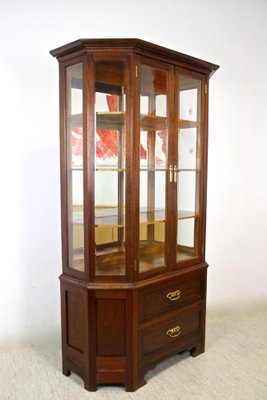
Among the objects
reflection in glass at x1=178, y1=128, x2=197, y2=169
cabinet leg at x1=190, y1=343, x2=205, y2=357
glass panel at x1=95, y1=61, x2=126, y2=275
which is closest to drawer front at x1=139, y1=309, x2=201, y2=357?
cabinet leg at x1=190, y1=343, x2=205, y2=357

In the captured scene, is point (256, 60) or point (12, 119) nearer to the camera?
point (12, 119)

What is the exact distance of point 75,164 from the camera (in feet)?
7.58

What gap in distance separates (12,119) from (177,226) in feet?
4.38

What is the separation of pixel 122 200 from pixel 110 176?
0.16 meters

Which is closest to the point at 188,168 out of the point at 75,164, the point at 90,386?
the point at 75,164

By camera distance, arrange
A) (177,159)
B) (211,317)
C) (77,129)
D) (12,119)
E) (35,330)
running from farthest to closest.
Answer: (211,317) < (35,330) < (12,119) < (177,159) < (77,129)

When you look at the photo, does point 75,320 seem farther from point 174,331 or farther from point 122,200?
point 122,200

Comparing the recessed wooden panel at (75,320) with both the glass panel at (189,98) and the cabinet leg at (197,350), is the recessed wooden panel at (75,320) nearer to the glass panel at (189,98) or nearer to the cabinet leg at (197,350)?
the cabinet leg at (197,350)

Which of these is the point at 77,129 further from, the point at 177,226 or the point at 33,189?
the point at 177,226

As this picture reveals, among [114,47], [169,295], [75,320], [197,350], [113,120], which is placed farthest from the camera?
[197,350]

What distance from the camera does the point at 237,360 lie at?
2658mm

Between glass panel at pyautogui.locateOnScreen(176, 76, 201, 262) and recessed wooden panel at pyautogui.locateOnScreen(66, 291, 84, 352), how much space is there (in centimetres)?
71

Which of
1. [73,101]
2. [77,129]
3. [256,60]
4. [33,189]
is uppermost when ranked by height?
[256,60]

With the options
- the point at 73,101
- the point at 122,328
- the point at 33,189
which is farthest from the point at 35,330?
the point at 73,101
